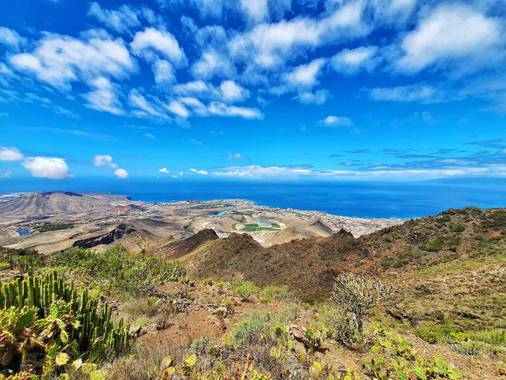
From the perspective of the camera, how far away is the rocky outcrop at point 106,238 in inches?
2568

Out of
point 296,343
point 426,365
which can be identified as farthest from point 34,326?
point 426,365

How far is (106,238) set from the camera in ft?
228

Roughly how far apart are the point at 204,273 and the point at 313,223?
63.8 meters

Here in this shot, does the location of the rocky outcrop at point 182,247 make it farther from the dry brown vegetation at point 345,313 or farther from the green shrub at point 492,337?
the green shrub at point 492,337

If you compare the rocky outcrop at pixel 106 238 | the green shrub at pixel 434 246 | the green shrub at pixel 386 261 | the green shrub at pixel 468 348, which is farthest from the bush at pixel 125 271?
the rocky outcrop at pixel 106 238

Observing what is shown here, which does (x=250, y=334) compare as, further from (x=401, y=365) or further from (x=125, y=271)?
(x=125, y=271)

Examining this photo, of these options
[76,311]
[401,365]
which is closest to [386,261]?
[401,365]

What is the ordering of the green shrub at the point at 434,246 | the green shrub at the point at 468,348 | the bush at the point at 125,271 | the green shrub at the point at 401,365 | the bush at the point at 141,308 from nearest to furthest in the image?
1. the green shrub at the point at 401,365
2. the green shrub at the point at 468,348
3. the bush at the point at 141,308
4. the bush at the point at 125,271
5. the green shrub at the point at 434,246

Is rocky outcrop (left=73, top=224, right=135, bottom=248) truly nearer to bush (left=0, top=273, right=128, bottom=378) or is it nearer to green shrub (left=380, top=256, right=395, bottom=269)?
green shrub (left=380, top=256, right=395, bottom=269)

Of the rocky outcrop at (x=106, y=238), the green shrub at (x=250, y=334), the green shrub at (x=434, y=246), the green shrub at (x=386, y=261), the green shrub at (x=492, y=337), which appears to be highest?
the green shrub at (x=250, y=334)

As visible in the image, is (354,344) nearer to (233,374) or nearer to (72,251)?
(233,374)

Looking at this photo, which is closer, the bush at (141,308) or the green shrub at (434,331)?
the bush at (141,308)

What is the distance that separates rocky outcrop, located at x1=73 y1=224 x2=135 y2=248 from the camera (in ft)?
214

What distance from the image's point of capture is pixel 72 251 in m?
21.2
